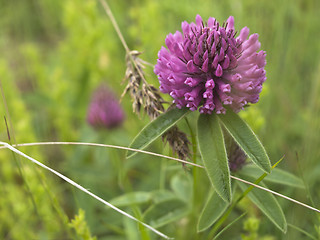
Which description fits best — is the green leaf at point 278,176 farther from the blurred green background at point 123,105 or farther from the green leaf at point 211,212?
the blurred green background at point 123,105

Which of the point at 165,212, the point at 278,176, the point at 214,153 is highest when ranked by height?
the point at 214,153

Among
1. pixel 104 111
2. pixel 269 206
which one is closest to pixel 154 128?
pixel 269 206

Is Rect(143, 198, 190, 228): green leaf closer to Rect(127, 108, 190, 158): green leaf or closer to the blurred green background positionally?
the blurred green background

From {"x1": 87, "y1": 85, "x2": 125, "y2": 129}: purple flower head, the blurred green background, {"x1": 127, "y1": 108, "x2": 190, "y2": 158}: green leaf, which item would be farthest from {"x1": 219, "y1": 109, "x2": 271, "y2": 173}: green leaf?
{"x1": 87, "y1": 85, "x2": 125, "y2": 129}: purple flower head

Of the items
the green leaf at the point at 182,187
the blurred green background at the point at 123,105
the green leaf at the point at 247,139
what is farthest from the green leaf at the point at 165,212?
the green leaf at the point at 247,139

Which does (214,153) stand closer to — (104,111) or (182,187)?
(182,187)

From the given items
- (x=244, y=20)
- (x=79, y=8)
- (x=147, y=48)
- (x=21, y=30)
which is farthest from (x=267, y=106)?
(x=21, y=30)
